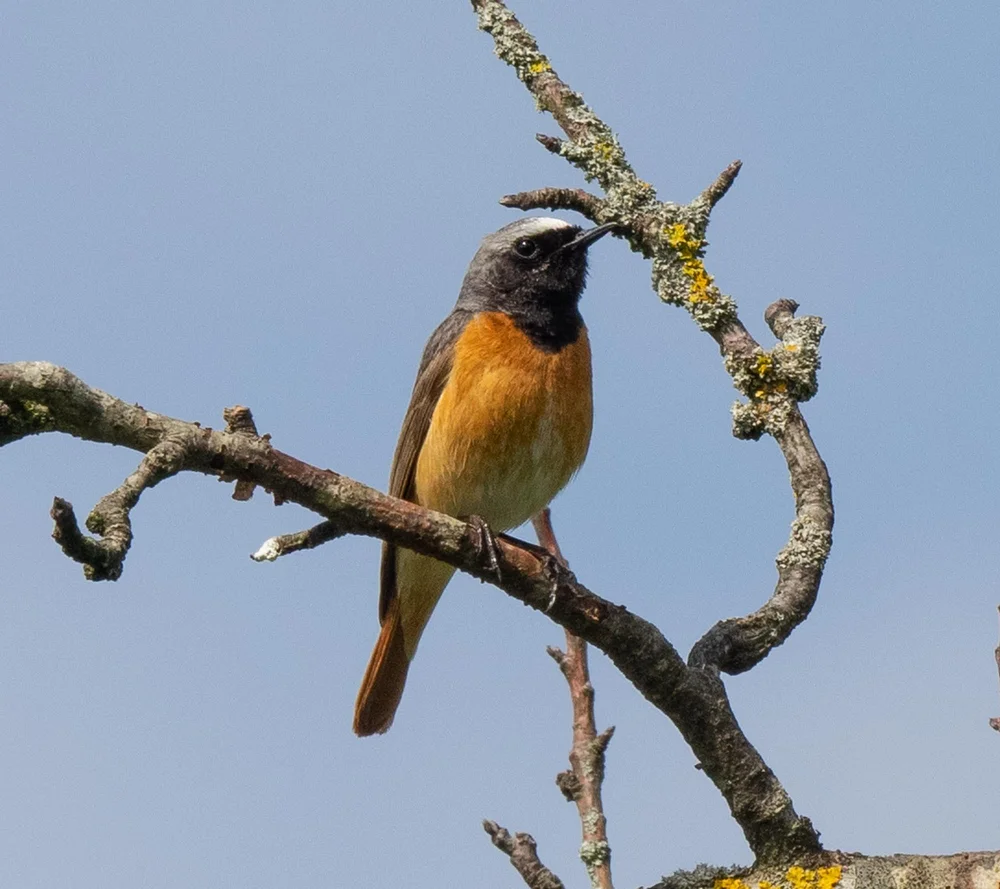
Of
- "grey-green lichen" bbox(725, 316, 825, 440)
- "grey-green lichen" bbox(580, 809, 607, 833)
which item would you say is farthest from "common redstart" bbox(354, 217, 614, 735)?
"grey-green lichen" bbox(580, 809, 607, 833)

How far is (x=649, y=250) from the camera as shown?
5.81 m

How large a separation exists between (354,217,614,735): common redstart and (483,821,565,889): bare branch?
6.84ft

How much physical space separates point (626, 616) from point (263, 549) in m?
1.15

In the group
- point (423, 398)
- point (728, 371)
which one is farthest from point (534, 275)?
point (728, 371)

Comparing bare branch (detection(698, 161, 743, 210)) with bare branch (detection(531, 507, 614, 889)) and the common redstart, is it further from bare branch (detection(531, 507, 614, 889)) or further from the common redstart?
bare branch (detection(531, 507, 614, 889))

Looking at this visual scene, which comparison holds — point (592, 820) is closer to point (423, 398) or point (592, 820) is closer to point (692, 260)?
point (692, 260)

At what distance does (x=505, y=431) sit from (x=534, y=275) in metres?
1.21

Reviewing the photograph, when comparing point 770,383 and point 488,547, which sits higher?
point 770,383

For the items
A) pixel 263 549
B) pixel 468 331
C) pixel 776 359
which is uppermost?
pixel 468 331

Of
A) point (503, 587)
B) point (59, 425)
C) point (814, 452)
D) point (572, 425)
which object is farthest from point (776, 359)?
point (59, 425)

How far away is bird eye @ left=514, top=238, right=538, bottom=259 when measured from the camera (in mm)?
7328

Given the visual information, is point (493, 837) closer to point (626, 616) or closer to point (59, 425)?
point (626, 616)

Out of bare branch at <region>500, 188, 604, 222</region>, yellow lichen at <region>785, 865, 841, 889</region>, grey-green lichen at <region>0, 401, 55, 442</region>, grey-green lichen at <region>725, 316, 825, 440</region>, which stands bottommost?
yellow lichen at <region>785, 865, 841, 889</region>

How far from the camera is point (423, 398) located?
22.3 feet
